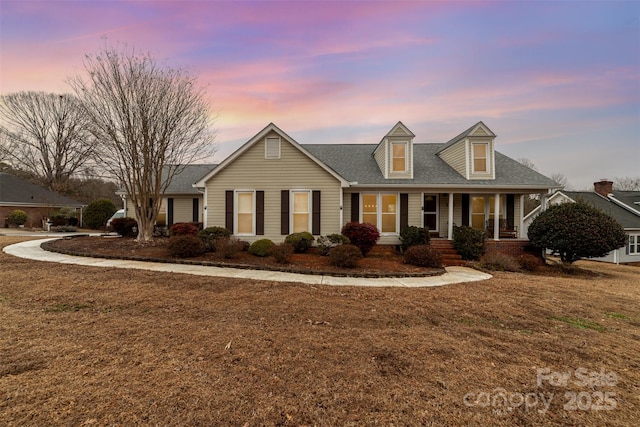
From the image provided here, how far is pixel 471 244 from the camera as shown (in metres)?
11.8

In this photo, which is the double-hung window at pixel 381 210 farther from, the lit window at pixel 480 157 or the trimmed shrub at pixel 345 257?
the lit window at pixel 480 157

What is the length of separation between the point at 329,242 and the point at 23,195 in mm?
33601

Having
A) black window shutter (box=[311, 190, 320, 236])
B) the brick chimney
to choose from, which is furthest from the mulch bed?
the brick chimney

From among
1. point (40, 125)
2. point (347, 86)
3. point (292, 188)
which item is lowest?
point (292, 188)

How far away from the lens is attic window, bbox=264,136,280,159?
1236 cm

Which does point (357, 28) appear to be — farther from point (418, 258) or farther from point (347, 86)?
point (418, 258)

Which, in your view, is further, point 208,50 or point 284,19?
point 208,50

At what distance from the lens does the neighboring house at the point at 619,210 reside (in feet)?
73.7

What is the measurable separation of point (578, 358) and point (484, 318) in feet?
5.14

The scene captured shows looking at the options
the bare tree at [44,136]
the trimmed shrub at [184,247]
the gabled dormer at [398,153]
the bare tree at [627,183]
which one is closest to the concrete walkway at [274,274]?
the trimmed shrub at [184,247]

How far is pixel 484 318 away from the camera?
5199 mm

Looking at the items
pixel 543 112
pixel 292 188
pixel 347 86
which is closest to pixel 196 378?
pixel 292 188

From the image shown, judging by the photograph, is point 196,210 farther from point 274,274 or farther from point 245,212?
point 274,274

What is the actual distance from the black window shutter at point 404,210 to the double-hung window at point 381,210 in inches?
9.5
